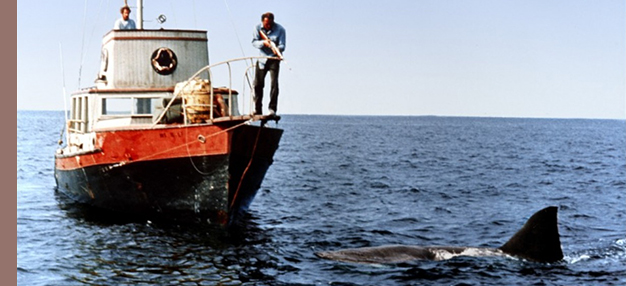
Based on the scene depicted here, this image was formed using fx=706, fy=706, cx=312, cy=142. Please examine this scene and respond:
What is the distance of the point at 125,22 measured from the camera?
2195 cm

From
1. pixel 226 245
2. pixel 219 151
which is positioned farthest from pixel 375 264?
pixel 219 151

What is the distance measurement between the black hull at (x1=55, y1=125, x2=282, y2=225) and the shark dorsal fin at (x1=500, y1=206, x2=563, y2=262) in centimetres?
626

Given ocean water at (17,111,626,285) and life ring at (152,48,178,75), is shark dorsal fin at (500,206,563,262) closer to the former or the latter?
ocean water at (17,111,626,285)

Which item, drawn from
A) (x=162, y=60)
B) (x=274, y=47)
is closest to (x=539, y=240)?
A: (x=274, y=47)

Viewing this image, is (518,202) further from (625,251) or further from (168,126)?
(168,126)

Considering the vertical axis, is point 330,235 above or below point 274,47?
below

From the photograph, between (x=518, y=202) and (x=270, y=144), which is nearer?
(x=270, y=144)

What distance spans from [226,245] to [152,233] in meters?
1.97

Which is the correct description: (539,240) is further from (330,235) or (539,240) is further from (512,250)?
(330,235)

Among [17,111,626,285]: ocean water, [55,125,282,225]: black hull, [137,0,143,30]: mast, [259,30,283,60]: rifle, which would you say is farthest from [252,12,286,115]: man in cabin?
[137,0,143,30]: mast

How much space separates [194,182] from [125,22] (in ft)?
25.8

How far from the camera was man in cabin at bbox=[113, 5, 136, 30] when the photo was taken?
21906 millimetres

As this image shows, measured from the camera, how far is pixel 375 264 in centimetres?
1310

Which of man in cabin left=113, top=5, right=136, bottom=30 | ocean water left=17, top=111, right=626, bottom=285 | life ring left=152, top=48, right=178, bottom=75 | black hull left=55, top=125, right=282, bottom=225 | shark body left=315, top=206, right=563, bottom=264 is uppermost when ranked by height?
man in cabin left=113, top=5, right=136, bottom=30
